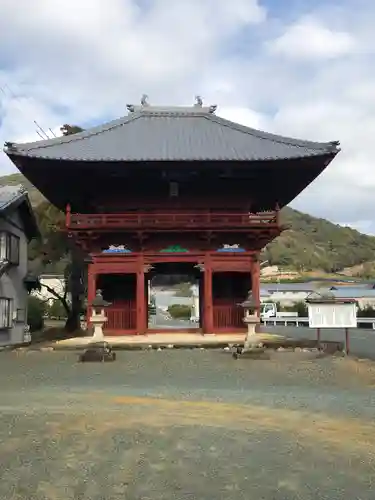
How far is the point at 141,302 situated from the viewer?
23.2 metres

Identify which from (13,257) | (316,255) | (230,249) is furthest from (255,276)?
(316,255)

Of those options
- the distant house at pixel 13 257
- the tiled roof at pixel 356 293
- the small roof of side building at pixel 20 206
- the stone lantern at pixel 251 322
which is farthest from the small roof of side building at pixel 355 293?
the stone lantern at pixel 251 322

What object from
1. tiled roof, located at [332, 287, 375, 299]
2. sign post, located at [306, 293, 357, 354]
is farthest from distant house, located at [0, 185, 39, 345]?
tiled roof, located at [332, 287, 375, 299]

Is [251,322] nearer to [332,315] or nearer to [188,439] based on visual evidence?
[332,315]

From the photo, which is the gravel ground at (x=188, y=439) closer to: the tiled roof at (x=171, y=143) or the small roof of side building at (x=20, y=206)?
the tiled roof at (x=171, y=143)

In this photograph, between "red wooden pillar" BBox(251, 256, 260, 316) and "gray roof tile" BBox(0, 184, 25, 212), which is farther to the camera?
"gray roof tile" BBox(0, 184, 25, 212)

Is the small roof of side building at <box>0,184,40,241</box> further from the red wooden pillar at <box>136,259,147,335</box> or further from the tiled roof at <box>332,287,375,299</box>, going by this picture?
the tiled roof at <box>332,287,375,299</box>

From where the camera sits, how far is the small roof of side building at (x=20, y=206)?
2830cm

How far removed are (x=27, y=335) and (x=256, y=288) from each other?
15.2 m

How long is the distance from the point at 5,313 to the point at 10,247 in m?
3.60

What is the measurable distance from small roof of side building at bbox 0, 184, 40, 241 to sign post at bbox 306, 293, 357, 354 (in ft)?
56.6

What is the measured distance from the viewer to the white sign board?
1722 centimetres

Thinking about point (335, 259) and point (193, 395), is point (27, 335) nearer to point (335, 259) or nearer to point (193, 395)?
point (193, 395)

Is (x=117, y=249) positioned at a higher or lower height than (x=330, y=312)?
higher
